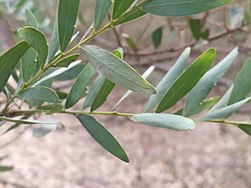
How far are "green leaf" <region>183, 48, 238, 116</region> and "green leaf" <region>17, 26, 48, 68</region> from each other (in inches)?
5.7

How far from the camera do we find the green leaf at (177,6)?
307mm

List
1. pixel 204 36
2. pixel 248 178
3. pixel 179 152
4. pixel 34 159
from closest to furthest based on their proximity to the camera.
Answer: pixel 204 36
pixel 248 178
pixel 34 159
pixel 179 152

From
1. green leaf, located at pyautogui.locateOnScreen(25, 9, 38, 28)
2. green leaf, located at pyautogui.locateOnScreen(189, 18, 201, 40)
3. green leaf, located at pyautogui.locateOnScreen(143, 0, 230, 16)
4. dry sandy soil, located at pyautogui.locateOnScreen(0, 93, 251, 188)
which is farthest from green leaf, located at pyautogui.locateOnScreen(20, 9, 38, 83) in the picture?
dry sandy soil, located at pyautogui.locateOnScreen(0, 93, 251, 188)

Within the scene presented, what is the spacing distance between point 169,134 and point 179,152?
17 centimetres

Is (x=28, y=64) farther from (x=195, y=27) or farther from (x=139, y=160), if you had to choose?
(x=139, y=160)

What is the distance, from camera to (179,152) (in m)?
1.86

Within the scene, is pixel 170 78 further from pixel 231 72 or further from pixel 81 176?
pixel 231 72

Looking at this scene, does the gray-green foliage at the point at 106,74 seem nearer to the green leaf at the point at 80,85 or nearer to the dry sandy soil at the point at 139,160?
the green leaf at the point at 80,85

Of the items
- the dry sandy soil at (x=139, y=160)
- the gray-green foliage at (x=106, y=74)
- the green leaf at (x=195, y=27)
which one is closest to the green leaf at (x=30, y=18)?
the gray-green foliage at (x=106, y=74)

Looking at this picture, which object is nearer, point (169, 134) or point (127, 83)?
point (127, 83)

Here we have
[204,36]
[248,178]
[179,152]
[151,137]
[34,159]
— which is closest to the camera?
[204,36]

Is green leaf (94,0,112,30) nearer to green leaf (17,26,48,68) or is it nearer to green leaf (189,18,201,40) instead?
green leaf (17,26,48,68)

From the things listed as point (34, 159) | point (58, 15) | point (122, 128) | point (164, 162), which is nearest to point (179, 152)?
point (164, 162)

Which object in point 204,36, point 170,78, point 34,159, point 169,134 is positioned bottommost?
point 169,134
